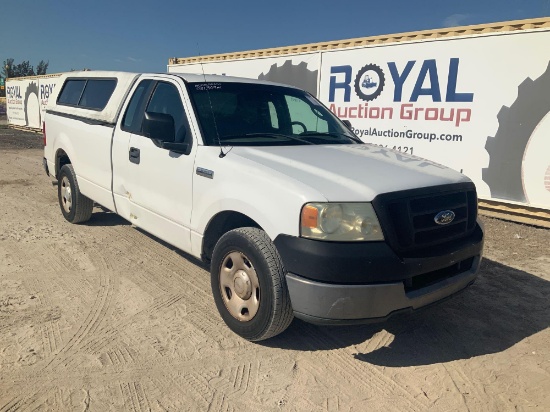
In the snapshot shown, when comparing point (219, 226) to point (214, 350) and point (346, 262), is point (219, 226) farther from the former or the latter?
point (346, 262)

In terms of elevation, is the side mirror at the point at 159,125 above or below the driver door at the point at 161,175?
above

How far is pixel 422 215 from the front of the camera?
9.46 ft

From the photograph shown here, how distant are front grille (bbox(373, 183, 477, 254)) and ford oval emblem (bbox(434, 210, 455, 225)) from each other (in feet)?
0.07

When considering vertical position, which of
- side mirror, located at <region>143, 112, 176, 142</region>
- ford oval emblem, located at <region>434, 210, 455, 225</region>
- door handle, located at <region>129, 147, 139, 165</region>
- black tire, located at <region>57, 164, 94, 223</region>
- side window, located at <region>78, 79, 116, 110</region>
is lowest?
black tire, located at <region>57, 164, 94, 223</region>

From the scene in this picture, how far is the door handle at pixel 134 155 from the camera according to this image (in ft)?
14.0

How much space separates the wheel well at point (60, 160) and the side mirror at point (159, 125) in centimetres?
301

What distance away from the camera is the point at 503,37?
6.95m

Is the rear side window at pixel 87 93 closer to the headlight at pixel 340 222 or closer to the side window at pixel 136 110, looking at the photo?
the side window at pixel 136 110

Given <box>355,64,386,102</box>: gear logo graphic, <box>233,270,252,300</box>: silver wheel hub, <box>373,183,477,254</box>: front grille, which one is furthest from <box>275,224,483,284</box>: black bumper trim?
<box>355,64,386,102</box>: gear logo graphic

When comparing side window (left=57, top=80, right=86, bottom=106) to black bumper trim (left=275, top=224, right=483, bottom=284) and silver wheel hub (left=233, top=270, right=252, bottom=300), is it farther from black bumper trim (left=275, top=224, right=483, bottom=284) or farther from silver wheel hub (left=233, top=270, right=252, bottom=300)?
black bumper trim (left=275, top=224, right=483, bottom=284)

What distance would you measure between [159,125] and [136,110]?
1.13 metres

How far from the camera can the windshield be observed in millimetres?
3703

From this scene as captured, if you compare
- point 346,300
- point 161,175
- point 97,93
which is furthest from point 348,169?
point 97,93

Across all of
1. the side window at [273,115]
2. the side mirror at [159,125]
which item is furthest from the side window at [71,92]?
the side window at [273,115]
